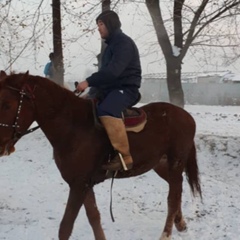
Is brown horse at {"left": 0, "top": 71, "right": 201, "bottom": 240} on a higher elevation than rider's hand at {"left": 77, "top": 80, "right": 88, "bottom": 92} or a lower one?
lower

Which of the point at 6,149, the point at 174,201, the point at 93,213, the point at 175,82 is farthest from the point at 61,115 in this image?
the point at 175,82

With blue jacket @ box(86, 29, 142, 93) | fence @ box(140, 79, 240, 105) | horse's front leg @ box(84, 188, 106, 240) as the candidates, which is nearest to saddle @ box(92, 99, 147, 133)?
blue jacket @ box(86, 29, 142, 93)

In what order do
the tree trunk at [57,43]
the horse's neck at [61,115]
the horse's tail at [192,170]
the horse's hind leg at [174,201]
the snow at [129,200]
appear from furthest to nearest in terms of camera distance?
the tree trunk at [57,43]
the horse's tail at [192,170]
the snow at [129,200]
the horse's hind leg at [174,201]
the horse's neck at [61,115]

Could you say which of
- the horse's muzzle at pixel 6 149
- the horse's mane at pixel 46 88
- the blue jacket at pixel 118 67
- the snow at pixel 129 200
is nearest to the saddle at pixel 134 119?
the blue jacket at pixel 118 67

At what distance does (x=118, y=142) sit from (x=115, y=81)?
25.4 inches

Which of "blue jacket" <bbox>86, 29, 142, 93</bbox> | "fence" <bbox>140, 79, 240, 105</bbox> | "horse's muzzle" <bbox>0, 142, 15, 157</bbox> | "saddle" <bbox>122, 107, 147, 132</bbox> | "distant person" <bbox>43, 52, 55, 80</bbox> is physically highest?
"blue jacket" <bbox>86, 29, 142, 93</bbox>

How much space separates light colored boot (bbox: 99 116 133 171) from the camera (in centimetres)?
390

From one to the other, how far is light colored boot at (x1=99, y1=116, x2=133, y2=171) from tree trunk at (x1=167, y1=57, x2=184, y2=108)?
8129mm

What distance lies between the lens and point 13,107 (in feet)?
11.6

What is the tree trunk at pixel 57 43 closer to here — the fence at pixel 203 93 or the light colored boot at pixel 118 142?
the light colored boot at pixel 118 142

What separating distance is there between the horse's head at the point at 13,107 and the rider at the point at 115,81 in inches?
21.3

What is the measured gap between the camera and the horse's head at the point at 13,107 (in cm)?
352

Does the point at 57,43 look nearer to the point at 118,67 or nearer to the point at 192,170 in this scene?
the point at 192,170

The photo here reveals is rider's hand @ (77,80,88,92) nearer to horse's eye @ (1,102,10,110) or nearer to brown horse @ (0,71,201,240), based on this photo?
brown horse @ (0,71,201,240)
